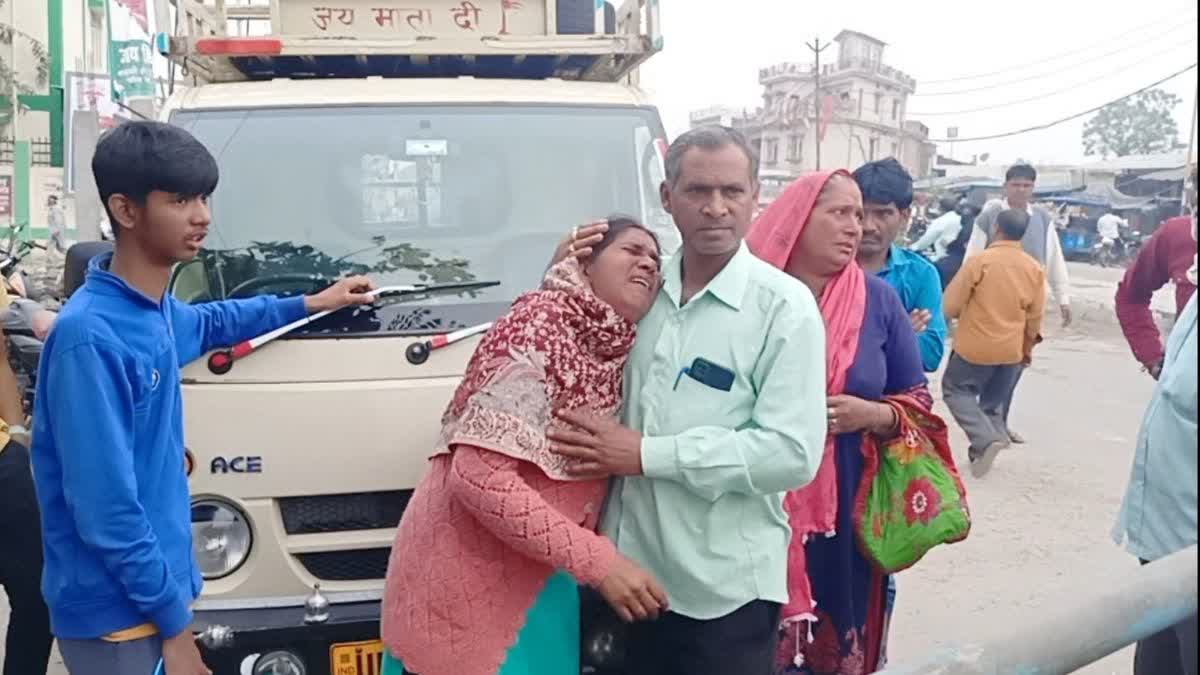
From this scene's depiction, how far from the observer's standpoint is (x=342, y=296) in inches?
116

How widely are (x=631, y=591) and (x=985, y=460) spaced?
17.3ft

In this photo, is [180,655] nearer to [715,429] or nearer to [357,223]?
Answer: [715,429]

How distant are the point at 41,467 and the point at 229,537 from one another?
0.73m

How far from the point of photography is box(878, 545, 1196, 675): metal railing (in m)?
1.20

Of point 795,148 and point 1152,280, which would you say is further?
point 795,148

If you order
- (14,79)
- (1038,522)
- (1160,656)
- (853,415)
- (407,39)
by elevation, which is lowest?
(1038,522)

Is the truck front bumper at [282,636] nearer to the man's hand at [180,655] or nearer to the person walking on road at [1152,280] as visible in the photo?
the man's hand at [180,655]

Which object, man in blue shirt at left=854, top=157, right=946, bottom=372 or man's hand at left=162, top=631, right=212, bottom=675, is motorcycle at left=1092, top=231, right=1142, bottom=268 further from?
man's hand at left=162, top=631, right=212, bottom=675

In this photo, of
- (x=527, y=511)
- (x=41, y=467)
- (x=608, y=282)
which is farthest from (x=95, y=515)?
(x=608, y=282)

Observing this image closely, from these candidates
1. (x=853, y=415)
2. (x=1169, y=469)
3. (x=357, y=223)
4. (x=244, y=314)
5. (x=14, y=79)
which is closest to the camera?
(x=1169, y=469)

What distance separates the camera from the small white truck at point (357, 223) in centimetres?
272

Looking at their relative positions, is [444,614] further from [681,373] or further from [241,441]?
[241,441]

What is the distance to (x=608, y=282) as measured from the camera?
2045mm

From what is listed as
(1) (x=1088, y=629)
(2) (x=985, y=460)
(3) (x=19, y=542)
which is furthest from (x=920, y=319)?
(2) (x=985, y=460)
